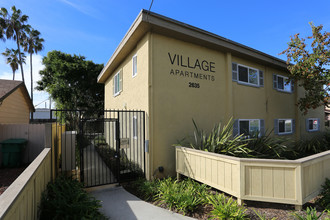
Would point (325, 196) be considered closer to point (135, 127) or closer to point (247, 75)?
point (247, 75)

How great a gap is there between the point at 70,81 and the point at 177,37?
1448 cm

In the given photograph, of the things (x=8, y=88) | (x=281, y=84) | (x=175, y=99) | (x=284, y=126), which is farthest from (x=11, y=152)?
(x=281, y=84)

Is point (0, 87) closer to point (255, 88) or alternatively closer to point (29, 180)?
point (29, 180)

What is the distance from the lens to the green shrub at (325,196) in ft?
12.6

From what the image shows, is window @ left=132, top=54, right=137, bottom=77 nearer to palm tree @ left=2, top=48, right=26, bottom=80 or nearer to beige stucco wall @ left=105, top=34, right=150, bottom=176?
beige stucco wall @ left=105, top=34, right=150, bottom=176

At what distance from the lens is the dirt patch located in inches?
171

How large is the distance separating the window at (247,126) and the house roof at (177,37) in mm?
3108

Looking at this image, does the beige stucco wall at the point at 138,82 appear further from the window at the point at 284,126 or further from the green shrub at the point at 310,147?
the green shrub at the point at 310,147

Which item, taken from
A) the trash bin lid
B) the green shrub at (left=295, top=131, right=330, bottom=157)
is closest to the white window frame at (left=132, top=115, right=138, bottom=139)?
the trash bin lid

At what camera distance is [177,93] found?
614cm

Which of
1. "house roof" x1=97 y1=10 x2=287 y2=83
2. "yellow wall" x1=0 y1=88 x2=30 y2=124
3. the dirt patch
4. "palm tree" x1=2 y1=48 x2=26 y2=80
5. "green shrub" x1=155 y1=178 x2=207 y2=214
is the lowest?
"green shrub" x1=155 y1=178 x2=207 y2=214

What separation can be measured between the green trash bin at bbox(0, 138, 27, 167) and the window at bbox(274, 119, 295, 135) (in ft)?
38.9

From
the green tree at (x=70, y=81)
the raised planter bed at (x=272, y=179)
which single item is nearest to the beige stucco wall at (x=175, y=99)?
the raised planter bed at (x=272, y=179)

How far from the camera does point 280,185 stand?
3.64 meters
